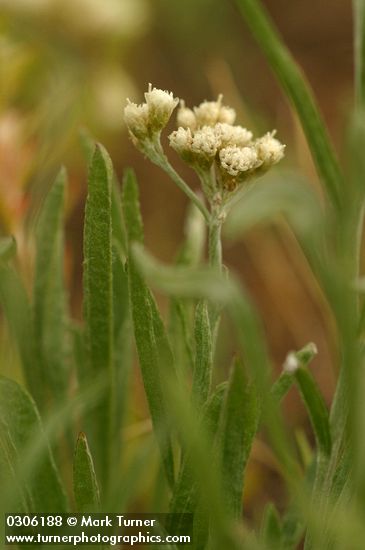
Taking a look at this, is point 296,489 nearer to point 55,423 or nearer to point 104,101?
point 55,423

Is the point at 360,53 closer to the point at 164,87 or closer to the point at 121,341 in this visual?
the point at 121,341

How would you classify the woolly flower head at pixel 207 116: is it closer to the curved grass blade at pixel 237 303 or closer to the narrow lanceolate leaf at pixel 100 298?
the narrow lanceolate leaf at pixel 100 298

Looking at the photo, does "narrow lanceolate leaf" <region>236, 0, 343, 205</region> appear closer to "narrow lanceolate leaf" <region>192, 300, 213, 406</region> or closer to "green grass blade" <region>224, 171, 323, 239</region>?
"narrow lanceolate leaf" <region>192, 300, 213, 406</region>

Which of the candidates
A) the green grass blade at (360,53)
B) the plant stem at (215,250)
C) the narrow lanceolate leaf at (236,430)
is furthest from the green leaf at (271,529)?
the green grass blade at (360,53)

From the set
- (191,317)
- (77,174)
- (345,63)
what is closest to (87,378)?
(191,317)

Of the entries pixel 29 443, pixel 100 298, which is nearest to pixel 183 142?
pixel 100 298

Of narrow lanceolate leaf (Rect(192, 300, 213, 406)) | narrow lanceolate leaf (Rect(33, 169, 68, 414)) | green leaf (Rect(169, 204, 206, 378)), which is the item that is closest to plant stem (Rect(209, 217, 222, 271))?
narrow lanceolate leaf (Rect(192, 300, 213, 406))
